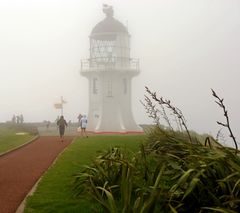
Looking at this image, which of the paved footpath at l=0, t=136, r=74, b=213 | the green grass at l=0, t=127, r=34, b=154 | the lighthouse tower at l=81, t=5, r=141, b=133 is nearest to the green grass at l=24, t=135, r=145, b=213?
the paved footpath at l=0, t=136, r=74, b=213

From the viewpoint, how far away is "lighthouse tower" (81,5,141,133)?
4291 centimetres

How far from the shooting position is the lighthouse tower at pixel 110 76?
42.9 m

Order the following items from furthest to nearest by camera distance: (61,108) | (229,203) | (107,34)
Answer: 1. (61,108)
2. (107,34)
3. (229,203)

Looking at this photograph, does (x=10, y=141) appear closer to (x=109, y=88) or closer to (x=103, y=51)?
(x=109, y=88)

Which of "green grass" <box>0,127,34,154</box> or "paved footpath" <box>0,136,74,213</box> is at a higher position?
"green grass" <box>0,127,34,154</box>

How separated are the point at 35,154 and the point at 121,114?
76.3 ft

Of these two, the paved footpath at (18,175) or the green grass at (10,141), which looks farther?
the green grass at (10,141)

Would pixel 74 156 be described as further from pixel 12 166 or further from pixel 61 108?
pixel 61 108

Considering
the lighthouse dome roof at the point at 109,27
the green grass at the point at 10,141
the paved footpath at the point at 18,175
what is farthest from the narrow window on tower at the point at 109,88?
the paved footpath at the point at 18,175

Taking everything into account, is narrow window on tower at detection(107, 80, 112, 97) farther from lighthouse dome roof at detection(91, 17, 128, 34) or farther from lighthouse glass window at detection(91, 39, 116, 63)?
lighthouse dome roof at detection(91, 17, 128, 34)

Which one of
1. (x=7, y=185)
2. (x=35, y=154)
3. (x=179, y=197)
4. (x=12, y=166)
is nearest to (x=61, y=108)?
(x=35, y=154)

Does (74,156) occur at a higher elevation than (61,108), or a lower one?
lower

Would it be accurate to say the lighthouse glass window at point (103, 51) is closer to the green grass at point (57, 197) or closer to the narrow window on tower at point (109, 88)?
the narrow window on tower at point (109, 88)

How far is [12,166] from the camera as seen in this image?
51.4ft
